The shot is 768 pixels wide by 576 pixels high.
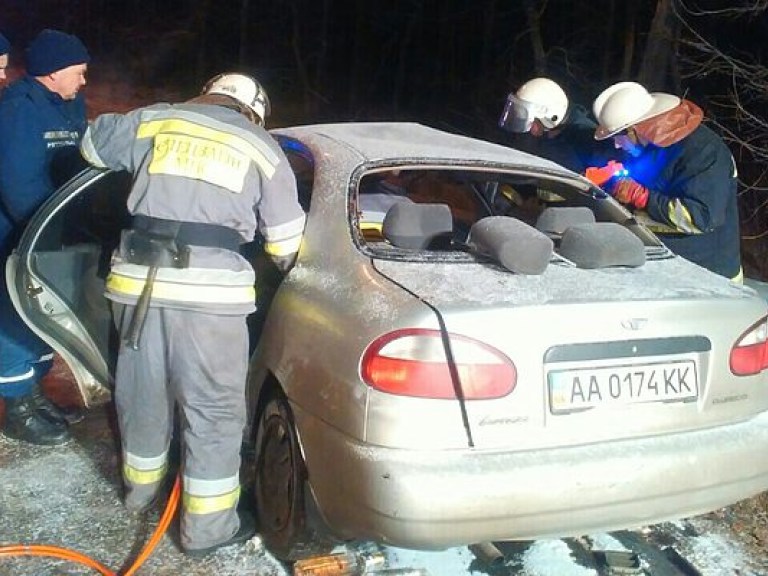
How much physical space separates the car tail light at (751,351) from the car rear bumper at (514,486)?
212 mm

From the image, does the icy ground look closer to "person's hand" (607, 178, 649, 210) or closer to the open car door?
the open car door

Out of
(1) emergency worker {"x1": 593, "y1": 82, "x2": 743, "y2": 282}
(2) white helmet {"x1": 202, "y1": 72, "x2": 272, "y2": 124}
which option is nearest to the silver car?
(2) white helmet {"x1": 202, "y1": 72, "x2": 272, "y2": 124}

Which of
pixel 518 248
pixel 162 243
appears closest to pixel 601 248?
pixel 518 248

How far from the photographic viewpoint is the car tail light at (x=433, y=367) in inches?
93.8

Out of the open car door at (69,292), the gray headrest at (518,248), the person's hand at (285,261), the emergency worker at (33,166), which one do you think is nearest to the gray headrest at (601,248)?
the gray headrest at (518,248)

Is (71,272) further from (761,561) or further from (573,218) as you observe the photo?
(761,561)

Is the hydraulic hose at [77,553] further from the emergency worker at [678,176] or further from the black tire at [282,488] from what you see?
the emergency worker at [678,176]

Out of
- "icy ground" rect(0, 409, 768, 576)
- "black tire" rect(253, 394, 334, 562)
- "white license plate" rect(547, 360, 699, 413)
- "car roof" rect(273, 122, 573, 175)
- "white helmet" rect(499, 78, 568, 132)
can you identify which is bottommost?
"icy ground" rect(0, 409, 768, 576)

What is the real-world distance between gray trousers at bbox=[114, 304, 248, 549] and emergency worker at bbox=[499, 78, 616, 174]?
274 centimetres

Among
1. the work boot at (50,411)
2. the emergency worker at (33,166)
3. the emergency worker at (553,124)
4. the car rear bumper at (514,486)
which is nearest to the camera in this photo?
the car rear bumper at (514,486)

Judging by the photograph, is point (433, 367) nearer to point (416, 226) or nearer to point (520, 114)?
point (416, 226)

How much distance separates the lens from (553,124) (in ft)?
16.8

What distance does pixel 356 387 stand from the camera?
8.00 feet

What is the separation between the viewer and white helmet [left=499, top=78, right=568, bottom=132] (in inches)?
200
